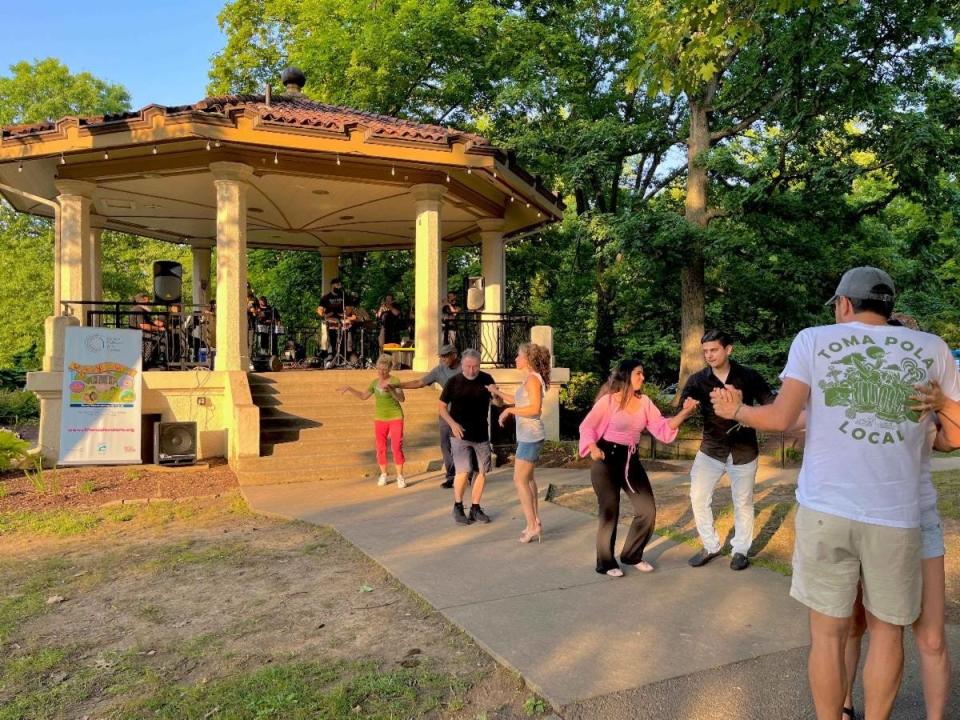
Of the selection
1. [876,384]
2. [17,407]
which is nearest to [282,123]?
[876,384]

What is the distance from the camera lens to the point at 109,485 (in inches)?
318

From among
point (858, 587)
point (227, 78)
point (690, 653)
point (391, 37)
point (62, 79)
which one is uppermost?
point (62, 79)

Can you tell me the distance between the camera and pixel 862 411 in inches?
91.4

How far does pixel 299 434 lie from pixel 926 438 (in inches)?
322

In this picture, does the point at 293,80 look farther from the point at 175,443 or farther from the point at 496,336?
the point at 175,443

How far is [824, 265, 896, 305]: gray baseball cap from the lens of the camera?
7.98 ft

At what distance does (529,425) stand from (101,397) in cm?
642

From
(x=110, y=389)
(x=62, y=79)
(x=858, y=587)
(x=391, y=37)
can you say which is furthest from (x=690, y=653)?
(x=62, y=79)

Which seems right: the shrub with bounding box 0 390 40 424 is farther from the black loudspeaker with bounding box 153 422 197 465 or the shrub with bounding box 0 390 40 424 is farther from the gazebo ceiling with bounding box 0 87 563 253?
the black loudspeaker with bounding box 153 422 197 465

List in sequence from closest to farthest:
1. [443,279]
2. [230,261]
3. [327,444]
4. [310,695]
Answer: [310,695], [327,444], [230,261], [443,279]

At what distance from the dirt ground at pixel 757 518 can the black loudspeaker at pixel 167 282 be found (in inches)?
303

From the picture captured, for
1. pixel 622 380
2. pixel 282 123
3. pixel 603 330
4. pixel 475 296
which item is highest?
pixel 282 123

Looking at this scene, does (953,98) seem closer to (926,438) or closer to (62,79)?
(926,438)

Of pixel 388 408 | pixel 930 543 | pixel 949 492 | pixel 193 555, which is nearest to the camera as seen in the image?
pixel 930 543
